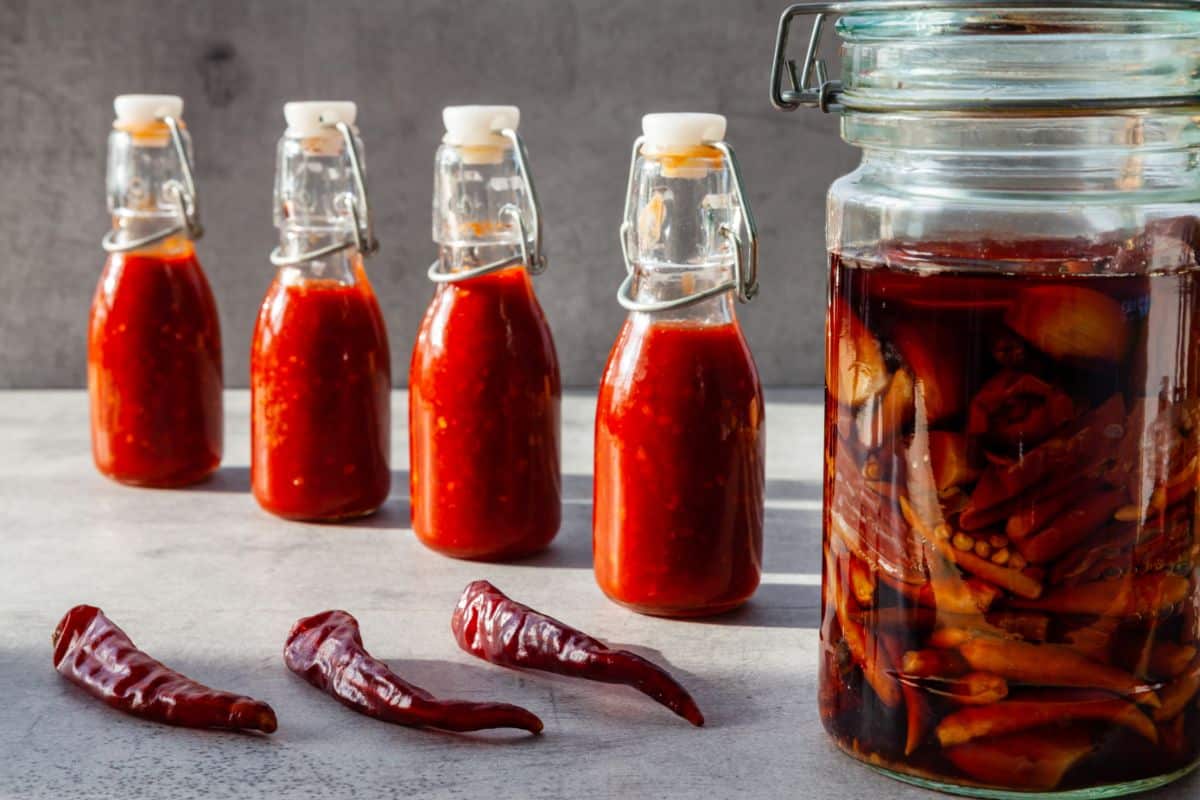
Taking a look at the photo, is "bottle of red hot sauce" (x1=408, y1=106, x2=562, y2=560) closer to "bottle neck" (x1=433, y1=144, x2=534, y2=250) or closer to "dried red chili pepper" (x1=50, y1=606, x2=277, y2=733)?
"bottle neck" (x1=433, y1=144, x2=534, y2=250)

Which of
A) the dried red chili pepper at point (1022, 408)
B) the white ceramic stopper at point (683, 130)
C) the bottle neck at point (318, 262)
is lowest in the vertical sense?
the dried red chili pepper at point (1022, 408)

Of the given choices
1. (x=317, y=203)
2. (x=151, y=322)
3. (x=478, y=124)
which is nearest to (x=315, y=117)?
(x=317, y=203)

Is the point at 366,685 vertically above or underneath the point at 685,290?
underneath

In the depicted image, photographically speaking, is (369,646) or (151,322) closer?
(369,646)

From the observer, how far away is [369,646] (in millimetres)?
1061

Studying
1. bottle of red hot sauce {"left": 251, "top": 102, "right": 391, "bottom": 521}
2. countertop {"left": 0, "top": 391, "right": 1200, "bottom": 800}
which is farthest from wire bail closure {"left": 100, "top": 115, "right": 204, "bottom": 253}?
countertop {"left": 0, "top": 391, "right": 1200, "bottom": 800}

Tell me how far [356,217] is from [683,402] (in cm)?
40

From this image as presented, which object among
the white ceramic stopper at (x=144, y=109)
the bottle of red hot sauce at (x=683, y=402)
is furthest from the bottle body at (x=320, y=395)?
the bottle of red hot sauce at (x=683, y=402)

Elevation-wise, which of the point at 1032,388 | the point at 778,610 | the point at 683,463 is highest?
the point at 1032,388

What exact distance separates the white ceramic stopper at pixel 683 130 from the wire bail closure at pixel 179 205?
0.56 meters

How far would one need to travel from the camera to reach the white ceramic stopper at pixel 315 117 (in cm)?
131

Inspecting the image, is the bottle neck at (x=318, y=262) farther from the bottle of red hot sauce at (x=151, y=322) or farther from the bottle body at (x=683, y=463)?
the bottle body at (x=683, y=463)

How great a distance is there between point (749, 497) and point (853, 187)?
0.33 m

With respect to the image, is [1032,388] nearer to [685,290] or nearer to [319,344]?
[685,290]
